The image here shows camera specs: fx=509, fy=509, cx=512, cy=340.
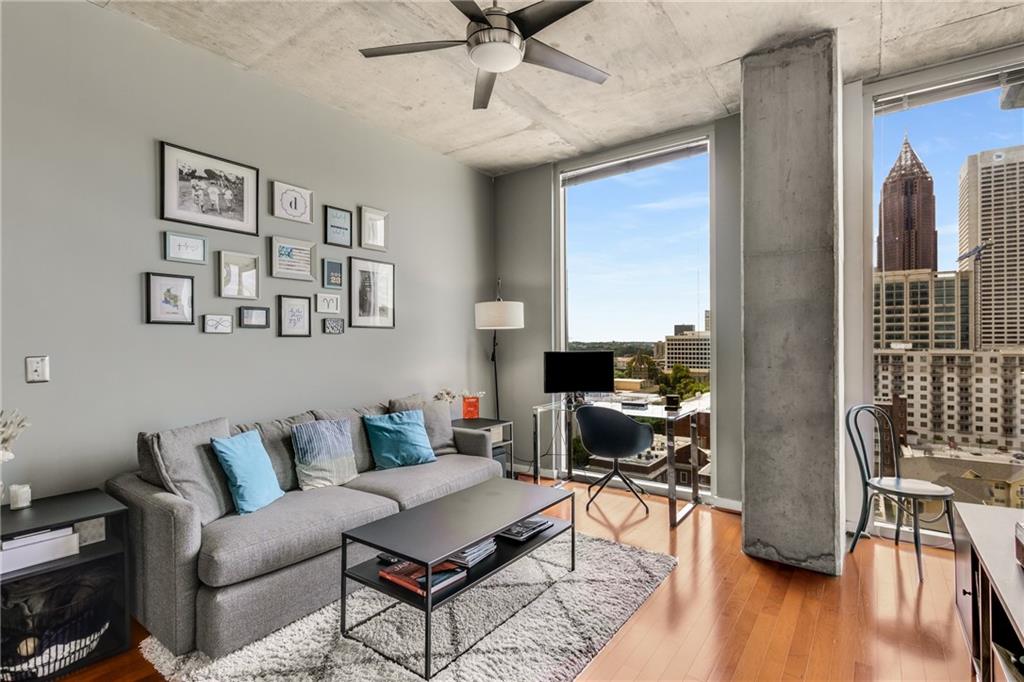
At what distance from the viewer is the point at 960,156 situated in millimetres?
3109

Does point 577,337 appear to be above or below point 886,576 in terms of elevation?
above

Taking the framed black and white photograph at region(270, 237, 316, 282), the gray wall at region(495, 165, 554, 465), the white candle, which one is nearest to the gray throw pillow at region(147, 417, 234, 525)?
the white candle

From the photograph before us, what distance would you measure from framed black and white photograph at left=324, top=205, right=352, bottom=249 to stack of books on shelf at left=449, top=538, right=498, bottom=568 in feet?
7.77

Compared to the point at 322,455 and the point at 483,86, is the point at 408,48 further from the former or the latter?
the point at 322,455

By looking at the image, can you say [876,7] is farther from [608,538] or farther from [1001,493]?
[608,538]

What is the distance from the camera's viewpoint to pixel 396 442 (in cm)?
346

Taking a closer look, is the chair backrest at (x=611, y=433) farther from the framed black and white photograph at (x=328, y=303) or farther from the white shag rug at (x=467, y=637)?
the framed black and white photograph at (x=328, y=303)

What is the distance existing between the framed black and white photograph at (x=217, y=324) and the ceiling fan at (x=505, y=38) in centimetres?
171

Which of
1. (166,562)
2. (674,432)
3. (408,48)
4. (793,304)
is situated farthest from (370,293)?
(793,304)

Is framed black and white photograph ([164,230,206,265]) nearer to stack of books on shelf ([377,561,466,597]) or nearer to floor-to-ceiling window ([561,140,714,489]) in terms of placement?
stack of books on shelf ([377,561,466,597])

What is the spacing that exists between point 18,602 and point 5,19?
2472 millimetres

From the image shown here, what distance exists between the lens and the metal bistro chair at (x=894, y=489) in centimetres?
264

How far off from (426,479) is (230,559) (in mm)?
1236

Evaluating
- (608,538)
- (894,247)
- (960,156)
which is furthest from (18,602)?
(960,156)
